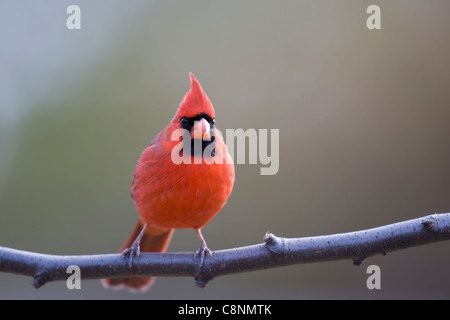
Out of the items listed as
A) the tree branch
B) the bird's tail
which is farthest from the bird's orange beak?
the bird's tail

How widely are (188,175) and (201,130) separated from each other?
0.80ft

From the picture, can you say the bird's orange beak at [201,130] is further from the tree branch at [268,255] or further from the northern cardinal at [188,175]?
the tree branch at [268,255]

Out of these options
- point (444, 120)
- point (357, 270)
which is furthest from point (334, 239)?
point (444, 120)

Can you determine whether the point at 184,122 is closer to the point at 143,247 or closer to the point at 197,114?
the point at 197,114

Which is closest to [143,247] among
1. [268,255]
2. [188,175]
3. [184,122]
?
[188,175]

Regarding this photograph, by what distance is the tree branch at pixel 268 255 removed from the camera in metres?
2.02

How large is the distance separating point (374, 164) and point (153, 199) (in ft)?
8.12

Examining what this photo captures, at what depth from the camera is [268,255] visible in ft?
6.91

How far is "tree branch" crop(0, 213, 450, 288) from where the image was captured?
6.63 feet

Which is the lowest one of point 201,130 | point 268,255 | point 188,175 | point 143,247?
point 268,255

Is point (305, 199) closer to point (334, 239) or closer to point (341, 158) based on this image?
point (341, 158)

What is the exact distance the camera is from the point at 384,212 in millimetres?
4234

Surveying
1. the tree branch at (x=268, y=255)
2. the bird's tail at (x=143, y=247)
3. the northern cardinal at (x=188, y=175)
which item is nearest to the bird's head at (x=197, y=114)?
the northern cardinal at (x=188, y=175)

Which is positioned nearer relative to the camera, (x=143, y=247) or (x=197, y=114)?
(x=197, y=114)
